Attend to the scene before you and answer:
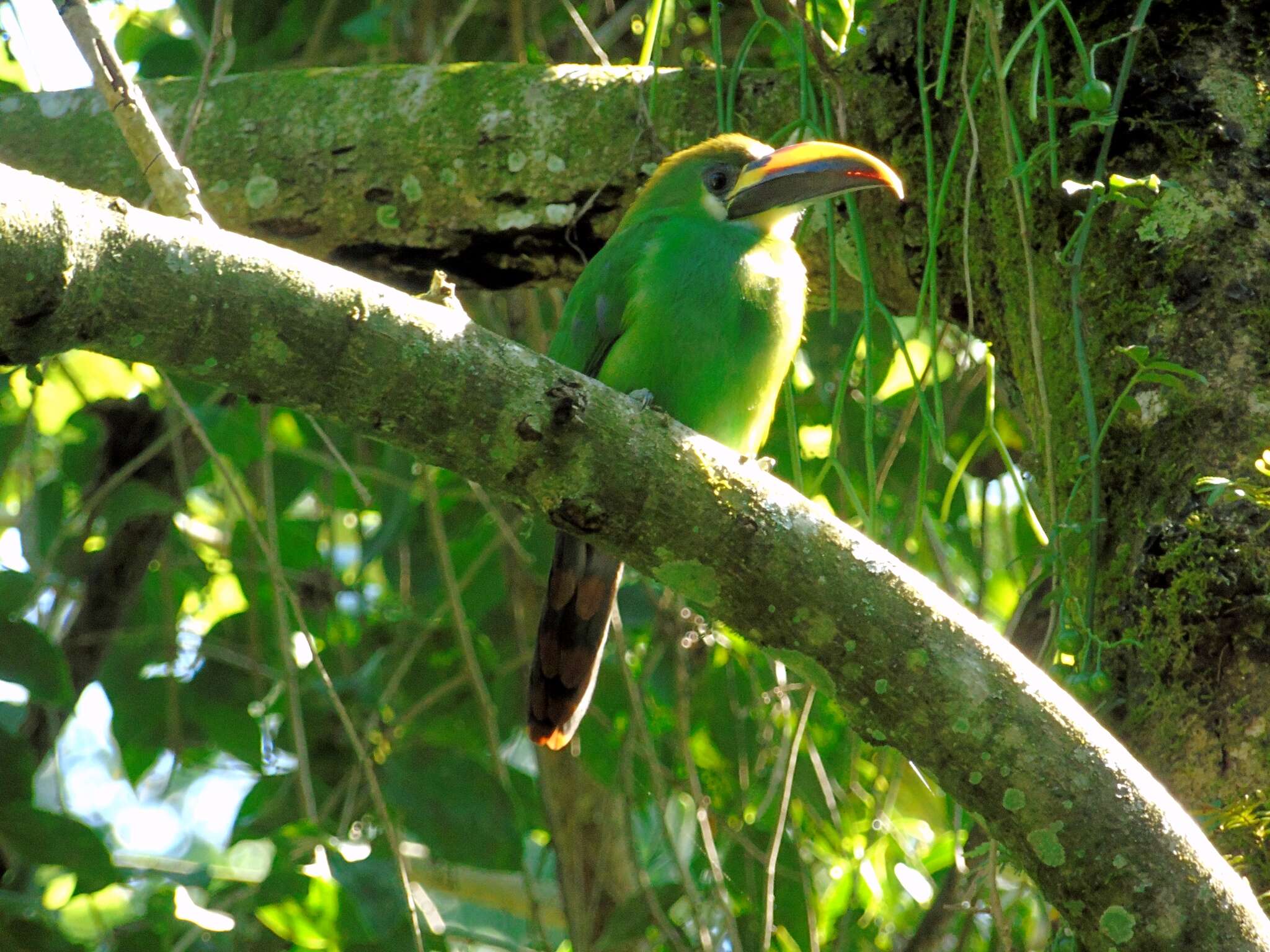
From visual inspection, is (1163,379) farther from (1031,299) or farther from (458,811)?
(458,811)

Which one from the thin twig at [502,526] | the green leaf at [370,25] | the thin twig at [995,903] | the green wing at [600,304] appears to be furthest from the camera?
the green leaf at [370,25]

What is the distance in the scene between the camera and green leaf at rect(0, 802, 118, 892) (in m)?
→ 2.27

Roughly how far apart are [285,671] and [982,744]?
5.12 feet

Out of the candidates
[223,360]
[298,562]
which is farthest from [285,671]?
[223,360]

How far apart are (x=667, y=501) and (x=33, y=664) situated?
4.73 feet

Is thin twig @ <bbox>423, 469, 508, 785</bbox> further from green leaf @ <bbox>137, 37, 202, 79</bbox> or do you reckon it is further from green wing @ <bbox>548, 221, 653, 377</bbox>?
green leaf @ <bbox>137, 37, 202, 79</bbox>

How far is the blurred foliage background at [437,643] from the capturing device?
7.71 feet

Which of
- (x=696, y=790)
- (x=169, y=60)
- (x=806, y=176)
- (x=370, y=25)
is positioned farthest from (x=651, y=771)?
(x=169, y=60)

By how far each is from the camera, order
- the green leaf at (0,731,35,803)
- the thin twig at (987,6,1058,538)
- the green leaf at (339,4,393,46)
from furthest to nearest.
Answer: the green leaf at (339,4,393,46), the green leaf at (0,731,35,803), the thin twig at (987,6,1058,538)

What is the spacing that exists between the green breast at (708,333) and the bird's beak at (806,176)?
0.13m

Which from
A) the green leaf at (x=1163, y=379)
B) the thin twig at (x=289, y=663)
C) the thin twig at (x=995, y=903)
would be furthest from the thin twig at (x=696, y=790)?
the green leaf at (x=1163, y=379)

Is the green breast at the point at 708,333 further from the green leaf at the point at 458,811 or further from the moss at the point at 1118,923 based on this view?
the moss at the point at 1118,923

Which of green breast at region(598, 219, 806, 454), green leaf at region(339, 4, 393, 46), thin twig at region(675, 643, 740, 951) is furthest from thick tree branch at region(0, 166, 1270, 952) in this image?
green leaf at region(339, 4, 393, 46)

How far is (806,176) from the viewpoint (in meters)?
2.51
